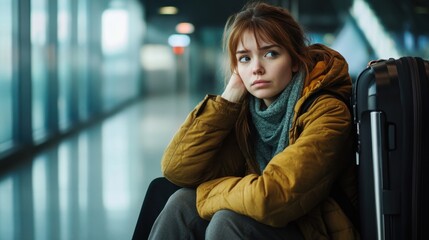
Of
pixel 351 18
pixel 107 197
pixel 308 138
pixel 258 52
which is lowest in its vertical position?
pixel 107 197

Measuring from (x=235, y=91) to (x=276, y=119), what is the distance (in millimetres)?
173

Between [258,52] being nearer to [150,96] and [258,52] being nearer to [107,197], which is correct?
[107,197]

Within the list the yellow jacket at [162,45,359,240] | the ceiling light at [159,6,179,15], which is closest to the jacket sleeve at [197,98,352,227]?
the yellow jacket at [162,45,359,240]

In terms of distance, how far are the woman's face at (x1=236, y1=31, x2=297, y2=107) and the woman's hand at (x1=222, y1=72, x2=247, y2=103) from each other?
0.05 metres

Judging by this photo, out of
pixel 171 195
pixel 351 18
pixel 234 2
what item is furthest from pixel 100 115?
pixel 171 195

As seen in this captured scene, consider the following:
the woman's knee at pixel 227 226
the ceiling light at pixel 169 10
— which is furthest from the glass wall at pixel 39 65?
the woman's knee at pixel 227 226

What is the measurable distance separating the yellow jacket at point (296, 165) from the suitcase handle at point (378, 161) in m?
0.10

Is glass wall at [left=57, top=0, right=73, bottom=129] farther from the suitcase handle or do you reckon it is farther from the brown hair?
the suitcase handle

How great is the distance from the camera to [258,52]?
68.5 inches

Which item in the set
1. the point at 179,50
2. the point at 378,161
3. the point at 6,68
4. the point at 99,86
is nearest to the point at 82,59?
the point at 99,86

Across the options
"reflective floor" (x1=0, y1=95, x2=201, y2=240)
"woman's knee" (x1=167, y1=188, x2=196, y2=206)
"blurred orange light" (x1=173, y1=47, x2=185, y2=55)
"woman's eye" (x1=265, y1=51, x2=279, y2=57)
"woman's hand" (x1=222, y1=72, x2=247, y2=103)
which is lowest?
"reflective floor" (x1=0, y1=95, x2=201, y2=240)

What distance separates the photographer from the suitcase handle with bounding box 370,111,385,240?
140 centimetres

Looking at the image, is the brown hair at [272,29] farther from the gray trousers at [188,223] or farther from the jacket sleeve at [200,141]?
the gray trousers at [188,223]

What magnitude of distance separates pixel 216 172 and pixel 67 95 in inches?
351
